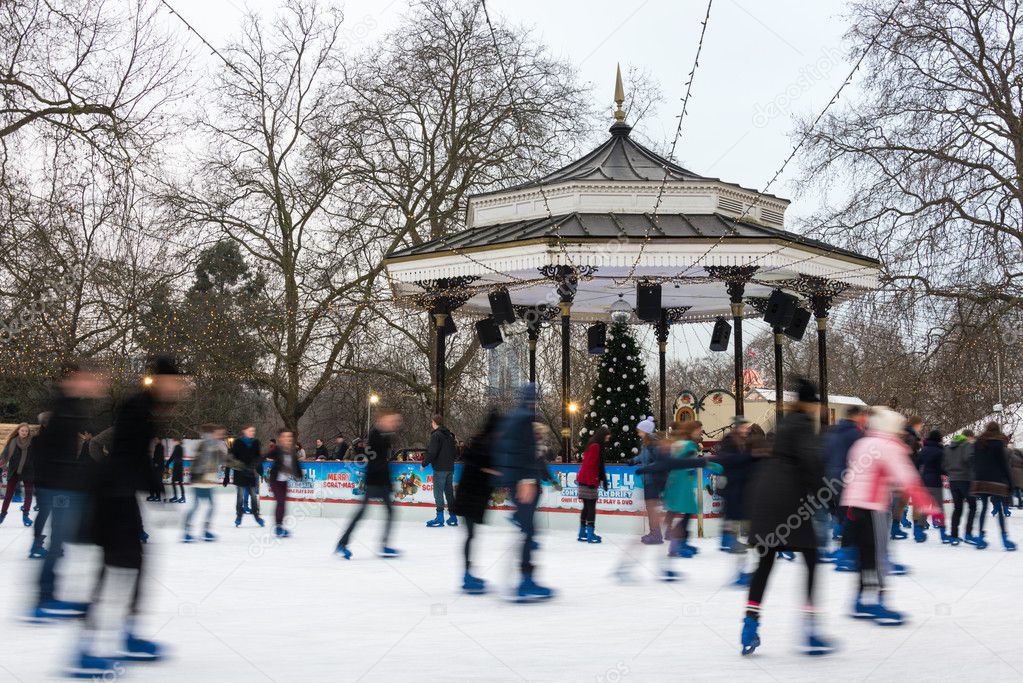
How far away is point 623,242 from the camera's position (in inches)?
675

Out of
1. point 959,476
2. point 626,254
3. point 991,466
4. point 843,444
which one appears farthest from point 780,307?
point 843,444

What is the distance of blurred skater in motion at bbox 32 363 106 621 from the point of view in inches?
256

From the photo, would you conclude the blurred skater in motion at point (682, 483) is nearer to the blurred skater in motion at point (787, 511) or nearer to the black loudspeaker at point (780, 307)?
the blurred skater in motion at point (787, 511)

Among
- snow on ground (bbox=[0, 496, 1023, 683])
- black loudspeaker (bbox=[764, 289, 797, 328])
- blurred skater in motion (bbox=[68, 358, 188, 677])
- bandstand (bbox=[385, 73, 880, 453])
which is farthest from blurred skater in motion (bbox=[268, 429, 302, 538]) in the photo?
black loudspeaker (bbox=[764, 289, 797, 328])

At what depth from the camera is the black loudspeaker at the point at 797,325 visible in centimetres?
1945

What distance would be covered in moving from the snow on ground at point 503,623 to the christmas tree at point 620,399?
6.75m

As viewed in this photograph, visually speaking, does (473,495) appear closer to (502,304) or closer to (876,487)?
(876,487)

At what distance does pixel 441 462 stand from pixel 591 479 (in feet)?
10.2

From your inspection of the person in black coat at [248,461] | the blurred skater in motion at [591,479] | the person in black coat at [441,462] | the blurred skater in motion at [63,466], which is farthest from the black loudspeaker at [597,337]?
the blurred skater in motion at [63,466]

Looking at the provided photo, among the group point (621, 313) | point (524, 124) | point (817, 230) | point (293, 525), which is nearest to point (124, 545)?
point (293, 525)

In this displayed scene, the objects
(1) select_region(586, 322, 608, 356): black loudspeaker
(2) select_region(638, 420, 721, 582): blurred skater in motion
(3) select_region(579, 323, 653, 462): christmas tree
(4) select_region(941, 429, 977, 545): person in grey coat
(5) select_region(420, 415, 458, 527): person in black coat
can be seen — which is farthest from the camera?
(1) select_region(586, 322, 608, 356): black loudspeaker

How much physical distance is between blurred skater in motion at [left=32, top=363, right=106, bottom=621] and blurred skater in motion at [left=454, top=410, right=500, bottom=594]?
116 inches

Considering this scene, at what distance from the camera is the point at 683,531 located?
11.8 meters

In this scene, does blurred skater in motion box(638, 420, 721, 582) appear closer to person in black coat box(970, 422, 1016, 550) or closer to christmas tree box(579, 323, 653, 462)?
person in black coat box(970, 422, 1016, 550)
